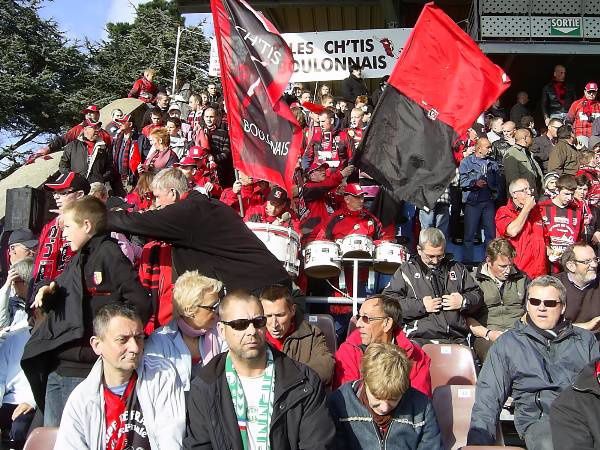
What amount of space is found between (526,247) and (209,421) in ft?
18.0

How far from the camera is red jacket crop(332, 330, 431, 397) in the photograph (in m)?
5.30

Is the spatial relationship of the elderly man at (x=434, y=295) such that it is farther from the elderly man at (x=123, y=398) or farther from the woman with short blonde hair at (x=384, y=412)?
the elderly man at (x=123, y=398)

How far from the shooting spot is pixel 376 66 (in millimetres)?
17266

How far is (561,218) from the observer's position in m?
8.98

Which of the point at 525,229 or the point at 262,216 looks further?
the point at 262,216

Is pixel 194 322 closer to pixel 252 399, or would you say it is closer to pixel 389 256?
pixel 252 399

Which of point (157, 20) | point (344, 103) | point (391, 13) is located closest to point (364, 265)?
point (344, 103)

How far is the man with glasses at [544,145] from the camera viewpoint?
1369 centimetres

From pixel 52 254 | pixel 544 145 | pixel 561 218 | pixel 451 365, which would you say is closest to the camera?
pixel 52 254

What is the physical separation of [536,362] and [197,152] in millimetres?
7047

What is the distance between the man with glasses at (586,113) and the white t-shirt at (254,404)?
12.6m

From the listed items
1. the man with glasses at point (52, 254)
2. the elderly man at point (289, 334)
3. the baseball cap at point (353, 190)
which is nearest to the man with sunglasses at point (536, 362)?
the elderly man at point (289, 334)

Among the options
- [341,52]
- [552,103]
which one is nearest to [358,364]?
[341,52]

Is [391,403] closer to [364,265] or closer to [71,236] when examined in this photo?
[71,236]
